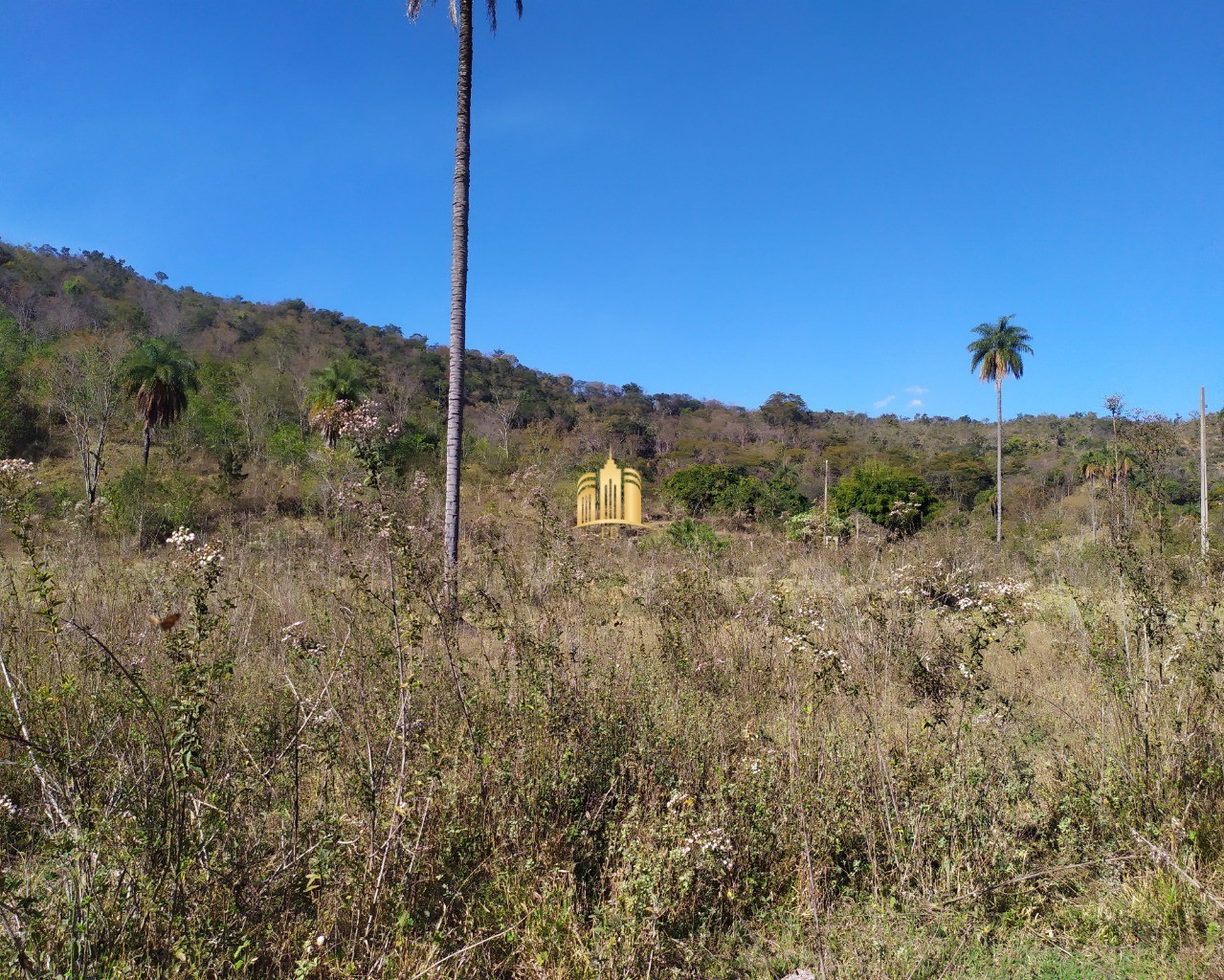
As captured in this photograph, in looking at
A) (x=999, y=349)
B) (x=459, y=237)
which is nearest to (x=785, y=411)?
(x=999, y=349)

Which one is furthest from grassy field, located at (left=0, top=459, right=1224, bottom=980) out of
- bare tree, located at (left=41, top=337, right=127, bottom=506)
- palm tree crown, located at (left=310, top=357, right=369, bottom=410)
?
palm tree crown, located at (left=310, top=357, right=369, bottom=410)

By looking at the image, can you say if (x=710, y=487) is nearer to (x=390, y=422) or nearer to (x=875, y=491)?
(x=875, y=491)

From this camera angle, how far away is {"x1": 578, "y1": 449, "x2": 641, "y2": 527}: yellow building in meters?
18.5


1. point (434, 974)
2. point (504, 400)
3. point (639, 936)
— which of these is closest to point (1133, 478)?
point (639, 936)

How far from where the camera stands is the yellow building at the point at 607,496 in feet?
60.7

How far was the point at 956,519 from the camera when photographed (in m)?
22.4

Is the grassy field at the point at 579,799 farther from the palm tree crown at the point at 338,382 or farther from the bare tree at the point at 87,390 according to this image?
the palm tree crown at the point at 338,382

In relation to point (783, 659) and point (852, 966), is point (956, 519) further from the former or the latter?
point (852, 966)

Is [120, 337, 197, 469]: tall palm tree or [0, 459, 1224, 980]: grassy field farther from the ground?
[120, 337, 197, 469]: tall palm tree

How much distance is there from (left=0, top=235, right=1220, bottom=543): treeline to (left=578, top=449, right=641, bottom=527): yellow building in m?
0.92

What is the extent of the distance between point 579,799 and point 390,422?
440 centimetres

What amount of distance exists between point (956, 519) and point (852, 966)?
73.7 ft

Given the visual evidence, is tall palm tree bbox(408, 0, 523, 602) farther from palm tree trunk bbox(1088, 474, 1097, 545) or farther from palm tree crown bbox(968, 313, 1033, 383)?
palm tree crown bbox(968, 313, 1033, 383)

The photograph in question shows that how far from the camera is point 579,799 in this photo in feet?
9.78
